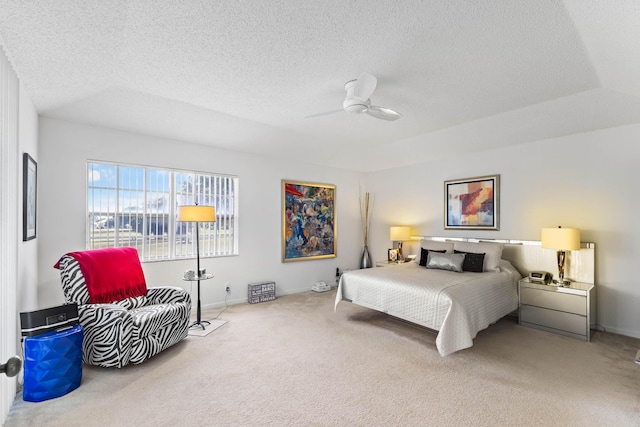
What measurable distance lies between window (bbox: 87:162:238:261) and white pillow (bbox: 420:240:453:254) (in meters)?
3.15

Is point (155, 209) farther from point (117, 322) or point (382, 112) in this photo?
point (382, 112)

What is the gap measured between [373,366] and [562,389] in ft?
4.93

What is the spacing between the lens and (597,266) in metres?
3.86

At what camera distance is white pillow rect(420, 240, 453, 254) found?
4.84 meters

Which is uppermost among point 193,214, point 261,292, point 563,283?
point 193,214

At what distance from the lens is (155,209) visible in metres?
4.33

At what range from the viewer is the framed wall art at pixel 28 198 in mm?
2650

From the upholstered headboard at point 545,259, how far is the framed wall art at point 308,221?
2.59 meters

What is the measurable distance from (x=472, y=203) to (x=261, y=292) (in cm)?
376

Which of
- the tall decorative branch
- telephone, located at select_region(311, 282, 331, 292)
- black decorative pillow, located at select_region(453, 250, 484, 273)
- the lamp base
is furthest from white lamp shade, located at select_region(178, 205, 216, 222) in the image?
the lamp base

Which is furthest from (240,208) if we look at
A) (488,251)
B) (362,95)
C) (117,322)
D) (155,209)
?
(488,251)

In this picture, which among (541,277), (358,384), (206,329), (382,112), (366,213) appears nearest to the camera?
(358,384)

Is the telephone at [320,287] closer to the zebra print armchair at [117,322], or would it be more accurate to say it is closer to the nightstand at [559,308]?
the zebra print armchair at [117,322]

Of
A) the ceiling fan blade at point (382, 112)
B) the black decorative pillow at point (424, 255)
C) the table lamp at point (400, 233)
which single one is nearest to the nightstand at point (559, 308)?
the black decorative pillow at point (424, 255)
